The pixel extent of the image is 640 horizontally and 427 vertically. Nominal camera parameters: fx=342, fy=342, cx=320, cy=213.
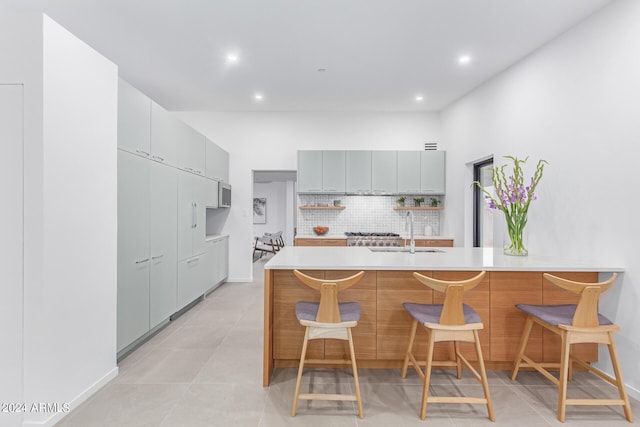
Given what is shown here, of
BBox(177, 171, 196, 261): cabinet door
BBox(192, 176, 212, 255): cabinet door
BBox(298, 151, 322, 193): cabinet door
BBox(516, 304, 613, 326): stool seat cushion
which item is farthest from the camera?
BBox(298, 151, 322, 193): cabinet door

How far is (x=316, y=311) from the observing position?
7.82ft

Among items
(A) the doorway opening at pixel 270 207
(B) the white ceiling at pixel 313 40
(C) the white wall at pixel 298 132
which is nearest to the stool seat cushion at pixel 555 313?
(B) the white ceiling at pixel 313 40

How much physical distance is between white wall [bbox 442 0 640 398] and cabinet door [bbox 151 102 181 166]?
3814mm

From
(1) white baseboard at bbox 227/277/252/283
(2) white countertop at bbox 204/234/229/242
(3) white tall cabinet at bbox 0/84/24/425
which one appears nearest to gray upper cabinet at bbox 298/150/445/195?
(2) white countertop at bbox 204/234/229/242

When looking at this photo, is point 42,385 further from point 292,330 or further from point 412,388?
point 412,388

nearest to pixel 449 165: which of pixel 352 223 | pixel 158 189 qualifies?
pixel 352 223

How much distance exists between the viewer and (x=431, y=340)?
215cm

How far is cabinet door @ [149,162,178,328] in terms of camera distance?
338 centimetres

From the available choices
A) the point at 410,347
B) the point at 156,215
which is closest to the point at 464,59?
the point at 410,347

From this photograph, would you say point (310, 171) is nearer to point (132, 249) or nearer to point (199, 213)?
point (199, 213)

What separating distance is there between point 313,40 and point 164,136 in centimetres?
183

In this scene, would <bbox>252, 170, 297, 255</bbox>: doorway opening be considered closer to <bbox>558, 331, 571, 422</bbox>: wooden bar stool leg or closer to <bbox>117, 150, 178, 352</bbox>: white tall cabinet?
<bbox>117, 150, 178, 352</bbox>: white tall cabinet

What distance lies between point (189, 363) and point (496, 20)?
3.96 meters

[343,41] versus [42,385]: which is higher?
[343,41]
